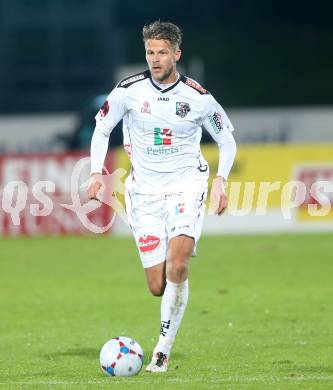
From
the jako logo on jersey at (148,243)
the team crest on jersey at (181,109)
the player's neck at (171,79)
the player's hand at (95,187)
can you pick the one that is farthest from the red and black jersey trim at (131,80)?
the jako logo on jersey at (148,243)

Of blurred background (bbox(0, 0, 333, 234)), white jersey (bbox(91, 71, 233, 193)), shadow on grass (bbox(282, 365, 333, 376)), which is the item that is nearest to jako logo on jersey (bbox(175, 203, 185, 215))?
white jersey (bbox(91, 71, 233, 193))

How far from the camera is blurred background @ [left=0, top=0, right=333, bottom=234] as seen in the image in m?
20.9

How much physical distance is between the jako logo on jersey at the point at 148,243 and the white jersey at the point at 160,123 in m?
0.36

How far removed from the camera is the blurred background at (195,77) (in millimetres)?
20859

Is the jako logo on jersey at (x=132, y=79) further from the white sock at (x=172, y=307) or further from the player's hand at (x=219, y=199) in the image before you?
the white sock at (x=172, y=307)

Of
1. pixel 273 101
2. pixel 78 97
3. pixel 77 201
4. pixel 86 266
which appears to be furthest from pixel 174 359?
pixel 273 101

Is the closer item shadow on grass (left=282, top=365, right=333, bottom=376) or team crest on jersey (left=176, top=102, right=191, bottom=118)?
shadow on grass (left=282, top=365, right=333, bottom=376)

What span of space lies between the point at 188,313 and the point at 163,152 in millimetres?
3615

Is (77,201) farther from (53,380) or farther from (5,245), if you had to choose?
(53,380)

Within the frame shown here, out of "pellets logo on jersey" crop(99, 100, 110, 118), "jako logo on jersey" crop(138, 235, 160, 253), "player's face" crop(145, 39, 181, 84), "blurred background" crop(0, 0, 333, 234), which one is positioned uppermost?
"player's face" crop(145, 39, 181, 84)

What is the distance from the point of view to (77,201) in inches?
786

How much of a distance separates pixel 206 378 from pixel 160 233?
1.29 meters

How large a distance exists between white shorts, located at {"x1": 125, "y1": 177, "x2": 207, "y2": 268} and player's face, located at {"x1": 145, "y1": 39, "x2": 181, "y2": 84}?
0.84 metres

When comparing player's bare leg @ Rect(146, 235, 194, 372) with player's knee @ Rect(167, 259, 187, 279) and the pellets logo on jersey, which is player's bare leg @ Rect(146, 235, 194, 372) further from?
the pellets logo on jersey
